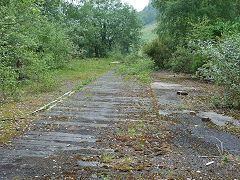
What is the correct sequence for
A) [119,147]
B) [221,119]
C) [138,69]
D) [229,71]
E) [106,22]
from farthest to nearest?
[106,22], [138,69], [229,71], [221,119], [119,147]

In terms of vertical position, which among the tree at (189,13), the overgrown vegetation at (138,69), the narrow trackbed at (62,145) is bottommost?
the narrow trackbed at (62,145)

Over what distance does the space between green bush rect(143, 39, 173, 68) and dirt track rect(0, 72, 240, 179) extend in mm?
14541

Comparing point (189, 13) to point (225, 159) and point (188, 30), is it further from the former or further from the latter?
point (225, 159)

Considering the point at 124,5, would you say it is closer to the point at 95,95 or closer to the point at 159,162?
the point at 95,95

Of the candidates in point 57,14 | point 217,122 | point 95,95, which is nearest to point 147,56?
point 95,95

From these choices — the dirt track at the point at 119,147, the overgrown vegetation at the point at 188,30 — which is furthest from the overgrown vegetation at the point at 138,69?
the dirt track at the point at 119,147

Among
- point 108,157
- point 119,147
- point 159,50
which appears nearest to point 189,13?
point 159,50

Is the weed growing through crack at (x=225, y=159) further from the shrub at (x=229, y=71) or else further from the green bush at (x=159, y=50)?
the green bush at (x=159, y=50)

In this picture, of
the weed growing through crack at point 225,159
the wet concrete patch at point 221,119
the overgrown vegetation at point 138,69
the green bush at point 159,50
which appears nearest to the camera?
the weed growing through crack at point 225,159

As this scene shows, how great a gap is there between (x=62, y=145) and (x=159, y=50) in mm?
17986

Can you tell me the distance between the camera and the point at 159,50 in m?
20.9

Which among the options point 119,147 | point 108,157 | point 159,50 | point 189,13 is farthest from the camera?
point 159,50

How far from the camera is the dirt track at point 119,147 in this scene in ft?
10.5

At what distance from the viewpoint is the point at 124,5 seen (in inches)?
1610
